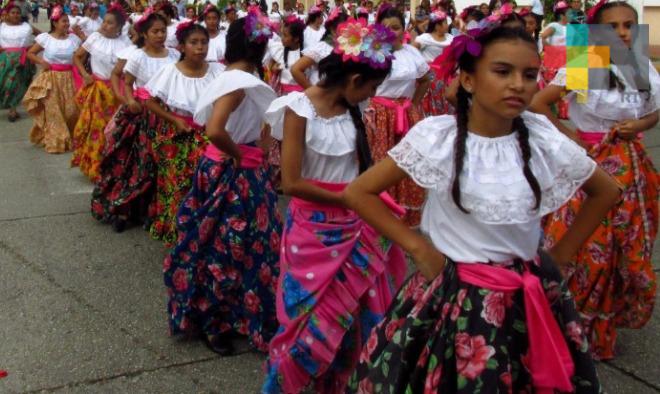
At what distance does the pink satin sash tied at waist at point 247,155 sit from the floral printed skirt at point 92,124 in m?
4.48

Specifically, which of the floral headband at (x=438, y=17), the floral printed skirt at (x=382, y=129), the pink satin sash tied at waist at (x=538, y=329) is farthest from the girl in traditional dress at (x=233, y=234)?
the floral headband at (x=438, y=17)

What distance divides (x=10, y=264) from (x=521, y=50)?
4.49 m

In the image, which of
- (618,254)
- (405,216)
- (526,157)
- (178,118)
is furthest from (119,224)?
(526,157)

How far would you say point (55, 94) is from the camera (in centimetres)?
1055

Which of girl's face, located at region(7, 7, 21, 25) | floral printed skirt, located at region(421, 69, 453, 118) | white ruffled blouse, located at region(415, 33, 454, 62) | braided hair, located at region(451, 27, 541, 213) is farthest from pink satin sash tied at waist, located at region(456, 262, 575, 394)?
girl's face, located at region(7, 7, 21, 25)

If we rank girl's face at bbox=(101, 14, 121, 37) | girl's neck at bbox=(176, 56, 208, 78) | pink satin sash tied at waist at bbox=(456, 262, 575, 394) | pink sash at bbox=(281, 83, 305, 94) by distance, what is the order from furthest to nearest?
girl's face at bbox=(101, 14, 121, 37) < pink sash at bbox=(281, 83, 305, 94) < girl's neck at bbox=(176, 56, 208, 78) < pink satin sash tied at waist at bbox=(456, 262, 575, 394)

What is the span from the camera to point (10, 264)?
579 centimetres

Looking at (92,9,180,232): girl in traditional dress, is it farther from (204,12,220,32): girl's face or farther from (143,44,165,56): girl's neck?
(204,12,220,32): girl's face

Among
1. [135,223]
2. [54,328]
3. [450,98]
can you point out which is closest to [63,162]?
[135,223]

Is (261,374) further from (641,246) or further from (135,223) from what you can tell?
(135,223)

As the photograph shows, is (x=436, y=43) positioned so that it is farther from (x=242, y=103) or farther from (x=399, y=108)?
(x=242, y=103)

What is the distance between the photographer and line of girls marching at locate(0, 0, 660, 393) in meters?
2.44

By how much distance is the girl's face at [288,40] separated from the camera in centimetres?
862

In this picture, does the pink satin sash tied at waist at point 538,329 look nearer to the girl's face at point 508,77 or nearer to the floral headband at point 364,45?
the girl's face at point 508,77
